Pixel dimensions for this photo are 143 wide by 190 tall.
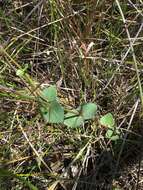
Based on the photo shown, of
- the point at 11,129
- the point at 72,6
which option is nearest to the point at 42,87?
the point at 11,129

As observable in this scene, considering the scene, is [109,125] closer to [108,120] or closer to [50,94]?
[108,120]

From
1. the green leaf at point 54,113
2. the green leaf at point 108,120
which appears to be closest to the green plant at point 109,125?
the green leaf at point 108,120

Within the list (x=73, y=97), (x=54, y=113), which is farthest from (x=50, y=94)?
(x=73, y=97)

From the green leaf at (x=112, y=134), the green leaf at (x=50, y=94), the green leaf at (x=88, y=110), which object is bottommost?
the green leaf at (x=112, y=134)

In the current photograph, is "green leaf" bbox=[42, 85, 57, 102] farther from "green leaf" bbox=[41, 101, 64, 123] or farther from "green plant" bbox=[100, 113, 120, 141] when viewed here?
"green plant" bbox=[100, 113, 120, 141]

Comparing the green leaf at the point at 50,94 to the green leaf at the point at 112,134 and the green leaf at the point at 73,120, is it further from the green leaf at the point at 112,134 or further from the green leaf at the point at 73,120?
the green leaf at the point at 112,134

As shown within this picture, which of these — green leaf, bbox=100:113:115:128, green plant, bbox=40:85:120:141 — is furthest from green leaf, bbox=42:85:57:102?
green leaf, bbox=100:113:115:128
